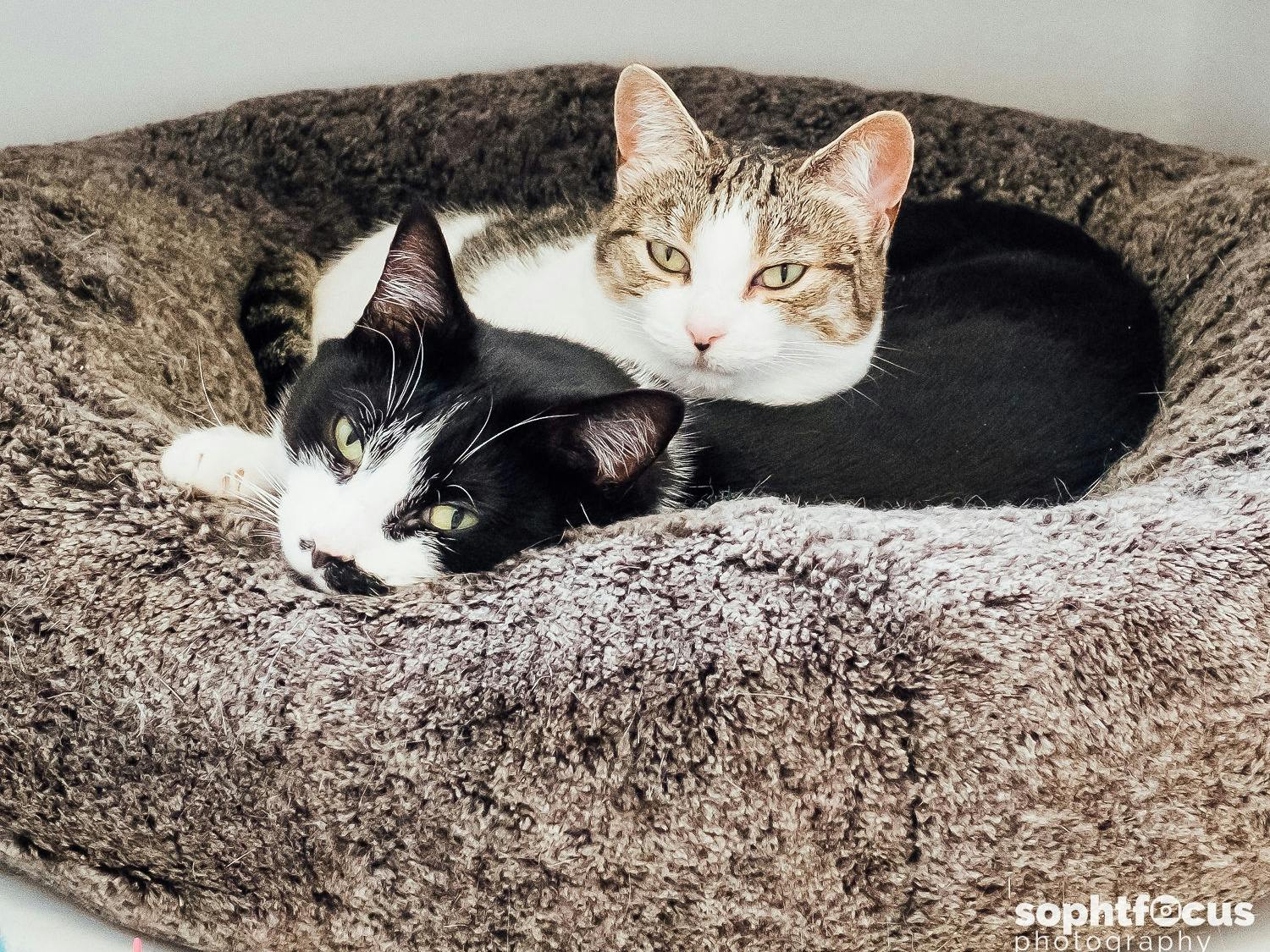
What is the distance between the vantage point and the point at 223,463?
1.11 meters

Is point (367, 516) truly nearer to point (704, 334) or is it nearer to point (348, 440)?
point (348, 440)

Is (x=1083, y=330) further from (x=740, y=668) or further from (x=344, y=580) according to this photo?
(x=344, y=580)

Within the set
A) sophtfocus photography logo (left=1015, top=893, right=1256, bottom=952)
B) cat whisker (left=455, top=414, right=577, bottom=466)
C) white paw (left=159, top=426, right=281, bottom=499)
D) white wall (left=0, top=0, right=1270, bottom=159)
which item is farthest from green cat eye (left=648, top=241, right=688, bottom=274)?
sophtfocus photography logo (left=1015, top=893, right=1256, bottom=952)

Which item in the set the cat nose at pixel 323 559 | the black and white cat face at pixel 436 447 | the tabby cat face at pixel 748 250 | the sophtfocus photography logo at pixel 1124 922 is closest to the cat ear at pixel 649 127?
the tabby cat face at pixel 748 250

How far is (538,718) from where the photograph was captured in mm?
910

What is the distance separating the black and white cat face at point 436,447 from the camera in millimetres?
998

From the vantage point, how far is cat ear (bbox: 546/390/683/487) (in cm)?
94

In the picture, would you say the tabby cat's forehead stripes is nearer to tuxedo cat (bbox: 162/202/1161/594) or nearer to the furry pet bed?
tuxedo cat (bbox: 162/202/1161/594)

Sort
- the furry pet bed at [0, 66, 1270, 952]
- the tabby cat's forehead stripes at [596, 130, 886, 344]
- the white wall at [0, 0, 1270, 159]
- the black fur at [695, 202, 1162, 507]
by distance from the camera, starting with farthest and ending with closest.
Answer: the white wall at [0, 0, 1270, 159], the tabby cat's forehead stripes at [596, 130, 886, 344], the black fur at [695, 202, 1162, 507], the furry pet bed at [0, 66, 1270, 952]

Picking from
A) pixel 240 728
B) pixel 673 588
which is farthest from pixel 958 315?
pixel 240 728

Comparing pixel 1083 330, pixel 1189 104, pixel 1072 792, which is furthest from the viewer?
pixel 1189 104

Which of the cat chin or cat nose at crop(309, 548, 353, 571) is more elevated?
cat nose at crop(309, 548, 353, 571)

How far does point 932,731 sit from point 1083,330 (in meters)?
0.69

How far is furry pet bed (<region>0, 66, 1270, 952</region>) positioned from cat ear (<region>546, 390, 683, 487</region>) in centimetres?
6
